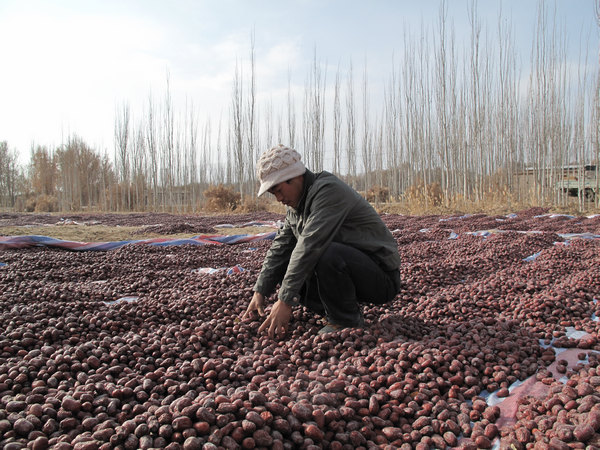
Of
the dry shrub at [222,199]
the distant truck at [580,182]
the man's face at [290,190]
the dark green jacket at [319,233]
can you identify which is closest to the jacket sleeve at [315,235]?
the dark green jacket at [319,233]

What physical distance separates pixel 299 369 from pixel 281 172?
0.94 metres

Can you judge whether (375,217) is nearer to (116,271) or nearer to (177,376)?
(177,376)

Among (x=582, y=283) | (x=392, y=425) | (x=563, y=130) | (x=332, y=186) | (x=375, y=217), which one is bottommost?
(x=392, y=425)

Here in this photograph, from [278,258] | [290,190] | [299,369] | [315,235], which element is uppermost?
[290,190]

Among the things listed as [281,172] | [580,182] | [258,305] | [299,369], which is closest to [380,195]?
[580,182]

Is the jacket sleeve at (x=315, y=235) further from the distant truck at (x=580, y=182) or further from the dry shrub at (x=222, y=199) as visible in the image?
the dry shrub at (x=222, y=199)

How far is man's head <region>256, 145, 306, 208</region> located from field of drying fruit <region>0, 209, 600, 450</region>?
78 cm

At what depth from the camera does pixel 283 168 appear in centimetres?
191

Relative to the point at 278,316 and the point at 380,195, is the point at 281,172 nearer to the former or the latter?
the point at 278,316

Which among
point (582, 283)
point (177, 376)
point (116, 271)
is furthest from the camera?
point (116, 271)

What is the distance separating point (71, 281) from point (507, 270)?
4038 mm

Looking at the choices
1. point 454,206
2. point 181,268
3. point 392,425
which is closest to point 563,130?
point 454,206

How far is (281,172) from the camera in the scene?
190cm

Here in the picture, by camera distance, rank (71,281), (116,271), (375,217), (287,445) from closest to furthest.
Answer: (287,445)
(375,217)
(71,281)
(116,271)
